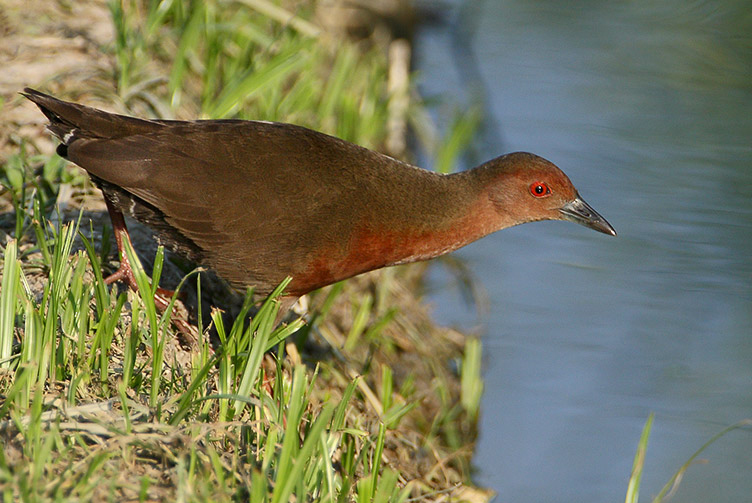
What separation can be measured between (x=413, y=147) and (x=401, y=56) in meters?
0.64

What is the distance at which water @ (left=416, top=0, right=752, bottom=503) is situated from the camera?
15.5ft

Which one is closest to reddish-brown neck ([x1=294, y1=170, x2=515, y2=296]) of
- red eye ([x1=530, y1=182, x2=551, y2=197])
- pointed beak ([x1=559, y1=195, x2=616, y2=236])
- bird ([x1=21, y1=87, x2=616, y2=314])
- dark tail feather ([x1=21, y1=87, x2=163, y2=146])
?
bird ([x1=21, y1=87, x2=616, y2=314])

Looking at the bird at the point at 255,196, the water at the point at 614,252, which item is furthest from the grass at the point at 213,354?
the water at the point at 614,252

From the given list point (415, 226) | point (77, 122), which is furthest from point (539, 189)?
point (77, 122)

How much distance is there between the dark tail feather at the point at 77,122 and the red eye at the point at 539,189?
1641mm

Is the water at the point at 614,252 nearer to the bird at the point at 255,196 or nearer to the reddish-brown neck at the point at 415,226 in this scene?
the reddish-brown neck at the point at 415,226

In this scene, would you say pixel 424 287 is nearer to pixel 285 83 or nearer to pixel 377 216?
pixel 285 83

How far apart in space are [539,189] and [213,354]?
5.29ft

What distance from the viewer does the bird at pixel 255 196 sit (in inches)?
130

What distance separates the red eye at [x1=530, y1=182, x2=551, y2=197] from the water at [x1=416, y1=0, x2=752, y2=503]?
57.3 inches

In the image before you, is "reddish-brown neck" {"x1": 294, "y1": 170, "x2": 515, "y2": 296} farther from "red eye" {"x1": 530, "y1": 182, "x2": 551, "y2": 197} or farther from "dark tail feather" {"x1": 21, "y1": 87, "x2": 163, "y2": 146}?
"dark tail feather" {"x1": 21, "y1": 87, "x2": 163, "y2": 146}

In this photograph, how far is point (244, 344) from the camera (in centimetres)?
292

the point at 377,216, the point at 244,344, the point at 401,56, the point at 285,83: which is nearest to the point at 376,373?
the point at 377,216

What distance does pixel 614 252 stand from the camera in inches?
237
